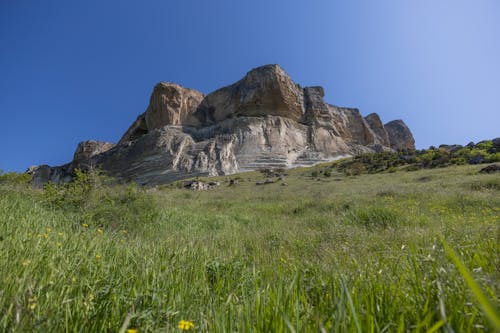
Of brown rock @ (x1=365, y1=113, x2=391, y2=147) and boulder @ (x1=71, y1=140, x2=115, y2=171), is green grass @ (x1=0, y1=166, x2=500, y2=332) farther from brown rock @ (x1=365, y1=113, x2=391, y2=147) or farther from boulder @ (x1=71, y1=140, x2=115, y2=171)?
brown rock @ (x1=365, y1=113, x2=391, y2=147)

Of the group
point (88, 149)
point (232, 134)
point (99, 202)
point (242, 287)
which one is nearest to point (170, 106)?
point (232, 134)

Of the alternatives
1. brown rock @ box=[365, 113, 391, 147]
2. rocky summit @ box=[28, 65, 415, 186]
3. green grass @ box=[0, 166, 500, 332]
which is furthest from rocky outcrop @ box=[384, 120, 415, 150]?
green grass @ box=[0, 166, 500, 332]

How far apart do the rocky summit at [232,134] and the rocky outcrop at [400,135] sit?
33551 millimetres

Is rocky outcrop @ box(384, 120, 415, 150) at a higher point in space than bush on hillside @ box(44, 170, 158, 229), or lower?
higher

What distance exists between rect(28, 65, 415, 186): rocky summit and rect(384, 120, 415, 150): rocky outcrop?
110 ft

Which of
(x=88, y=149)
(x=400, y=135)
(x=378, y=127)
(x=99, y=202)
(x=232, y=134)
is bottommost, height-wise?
(x=99, y=202)

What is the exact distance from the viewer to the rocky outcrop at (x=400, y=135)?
350ft

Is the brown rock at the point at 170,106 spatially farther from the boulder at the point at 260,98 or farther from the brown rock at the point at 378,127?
the brown rock at the point at 378,127

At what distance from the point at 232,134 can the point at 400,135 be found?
89.2 meters

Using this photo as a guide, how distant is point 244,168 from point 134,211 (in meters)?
44.0

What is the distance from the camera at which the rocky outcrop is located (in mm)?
106688

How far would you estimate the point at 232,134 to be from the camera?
5628 cm

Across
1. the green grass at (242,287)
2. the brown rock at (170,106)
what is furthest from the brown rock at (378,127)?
the green grass at (242,287)

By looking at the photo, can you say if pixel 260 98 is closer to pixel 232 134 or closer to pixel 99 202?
pixel 232 134
